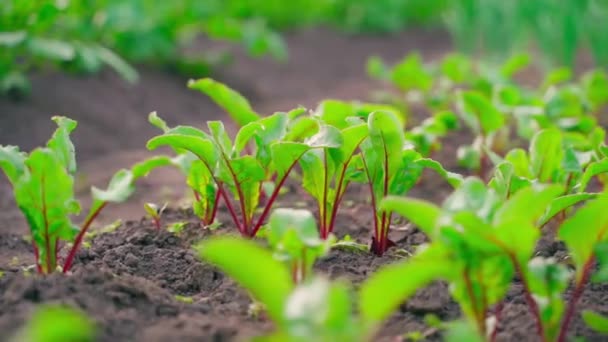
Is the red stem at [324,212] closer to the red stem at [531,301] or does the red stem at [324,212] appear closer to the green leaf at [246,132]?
the green leaf at [246,132]

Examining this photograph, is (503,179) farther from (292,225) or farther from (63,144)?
(63,144)

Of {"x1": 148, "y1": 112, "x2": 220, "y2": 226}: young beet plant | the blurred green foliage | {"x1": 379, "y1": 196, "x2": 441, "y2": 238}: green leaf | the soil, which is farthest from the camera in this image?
the blurred green foliage

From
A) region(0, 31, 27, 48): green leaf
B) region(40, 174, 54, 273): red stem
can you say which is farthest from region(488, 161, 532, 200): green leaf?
region(0, 31, 27, 48): green leaf

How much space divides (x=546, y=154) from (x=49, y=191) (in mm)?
1444

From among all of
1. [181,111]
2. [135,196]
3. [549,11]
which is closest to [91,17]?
[181,111]

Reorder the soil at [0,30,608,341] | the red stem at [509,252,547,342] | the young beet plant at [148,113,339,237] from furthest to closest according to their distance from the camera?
the young beet plant at [148,113,339,237]
the soil at [0,30,608,341]
the red stem at [509,252,547,342]

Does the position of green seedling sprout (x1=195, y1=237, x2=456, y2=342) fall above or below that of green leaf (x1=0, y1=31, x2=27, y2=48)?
below

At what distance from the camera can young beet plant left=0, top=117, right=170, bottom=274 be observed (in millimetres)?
1851

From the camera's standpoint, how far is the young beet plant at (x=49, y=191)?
1.85m

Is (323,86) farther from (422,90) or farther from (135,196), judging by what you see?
(135,196)

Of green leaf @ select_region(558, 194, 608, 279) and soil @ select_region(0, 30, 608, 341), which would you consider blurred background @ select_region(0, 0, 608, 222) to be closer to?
soil @ select_region(0, 30, 608, 341)

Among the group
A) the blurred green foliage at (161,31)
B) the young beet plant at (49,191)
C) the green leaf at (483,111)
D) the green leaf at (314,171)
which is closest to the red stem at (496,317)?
the green leaf at (314,171)

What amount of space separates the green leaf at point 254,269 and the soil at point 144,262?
31 centimetres

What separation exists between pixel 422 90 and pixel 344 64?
332 cm
